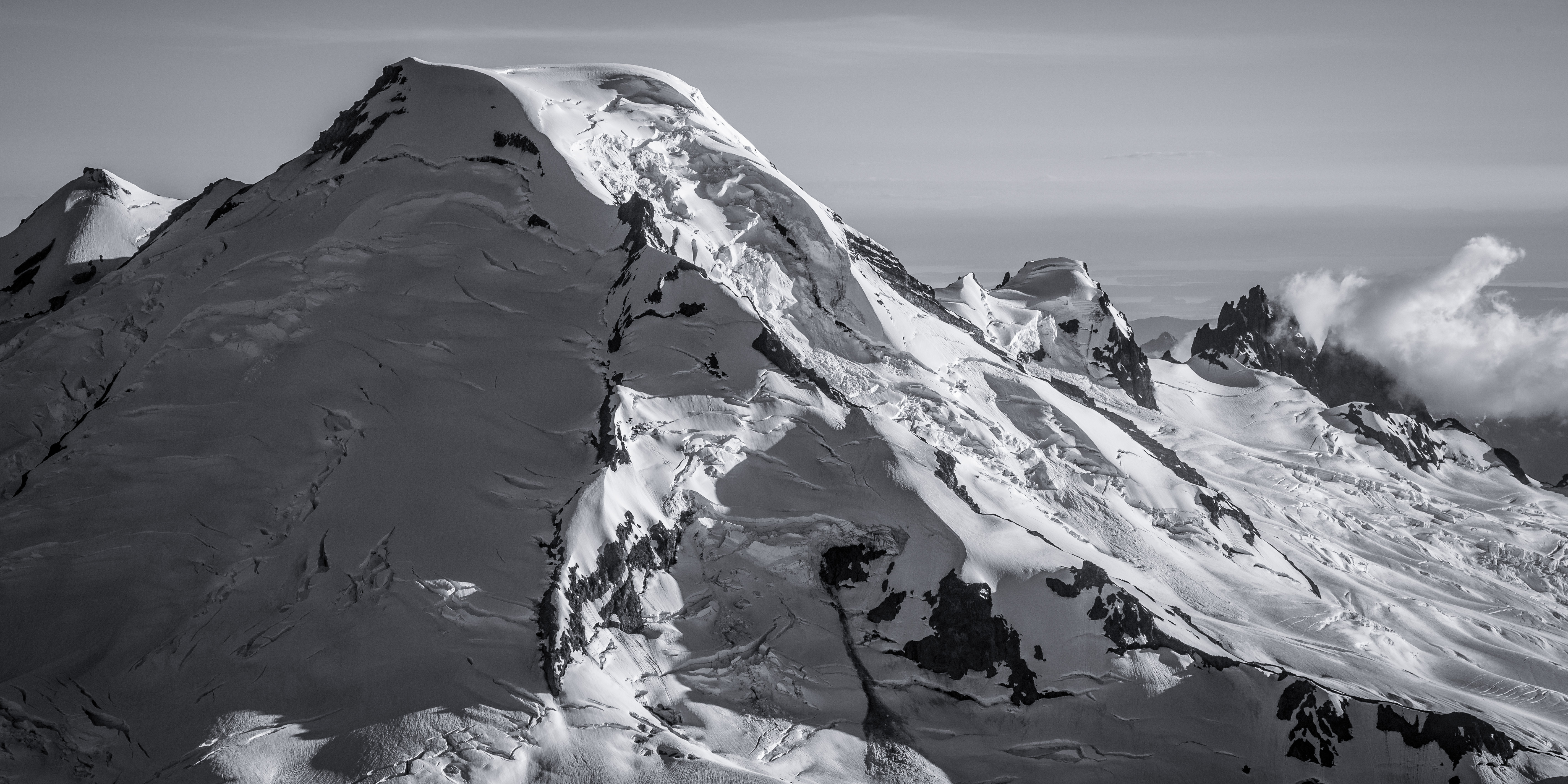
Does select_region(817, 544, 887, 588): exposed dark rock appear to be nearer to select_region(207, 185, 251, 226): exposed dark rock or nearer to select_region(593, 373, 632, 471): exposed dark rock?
select_region(593, 373, 632, 471): exposed dark rock

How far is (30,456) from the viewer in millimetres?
107000

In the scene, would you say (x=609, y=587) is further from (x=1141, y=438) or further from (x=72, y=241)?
(x=72, y=241)

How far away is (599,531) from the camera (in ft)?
307

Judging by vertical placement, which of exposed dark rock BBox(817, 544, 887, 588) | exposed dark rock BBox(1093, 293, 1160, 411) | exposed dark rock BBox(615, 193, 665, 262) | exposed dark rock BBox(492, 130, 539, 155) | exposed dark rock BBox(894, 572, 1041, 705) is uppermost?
exposed dark rock BBox(492, 130, 539, 155)

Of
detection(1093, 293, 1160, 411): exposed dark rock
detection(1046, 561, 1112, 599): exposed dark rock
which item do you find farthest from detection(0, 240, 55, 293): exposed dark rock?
detection(1093, 293, 1160, 411): exposed dark rock

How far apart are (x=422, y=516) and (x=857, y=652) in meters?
33.6

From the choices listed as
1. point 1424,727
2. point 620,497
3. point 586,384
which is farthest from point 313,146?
point 1424,727

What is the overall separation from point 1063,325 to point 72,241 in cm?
12273

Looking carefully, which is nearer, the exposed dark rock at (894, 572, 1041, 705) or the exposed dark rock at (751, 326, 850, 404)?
the exposed dark rock at (894, 572, 1041, 705)

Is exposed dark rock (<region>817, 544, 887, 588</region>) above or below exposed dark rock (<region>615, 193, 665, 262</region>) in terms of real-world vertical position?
below

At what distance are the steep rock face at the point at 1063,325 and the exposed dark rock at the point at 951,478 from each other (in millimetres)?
56386

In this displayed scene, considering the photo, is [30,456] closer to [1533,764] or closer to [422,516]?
Result: [422,516]

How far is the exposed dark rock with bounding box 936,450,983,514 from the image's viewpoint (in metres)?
108

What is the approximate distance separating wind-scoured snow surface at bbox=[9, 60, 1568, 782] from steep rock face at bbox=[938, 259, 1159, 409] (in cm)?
3541
